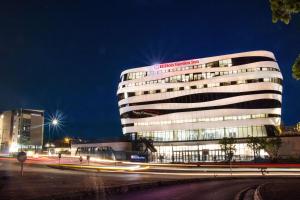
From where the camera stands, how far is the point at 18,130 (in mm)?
142500

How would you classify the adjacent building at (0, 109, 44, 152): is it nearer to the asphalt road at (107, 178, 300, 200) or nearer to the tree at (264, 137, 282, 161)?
the tree at (264, 137, 282, 161)

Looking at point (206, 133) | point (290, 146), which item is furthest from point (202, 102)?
point (290, 146)

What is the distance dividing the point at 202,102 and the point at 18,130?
291 ft

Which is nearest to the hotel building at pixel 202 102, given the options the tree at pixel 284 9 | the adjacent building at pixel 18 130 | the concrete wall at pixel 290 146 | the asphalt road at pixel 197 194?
the concrete wall at pixel 290 146

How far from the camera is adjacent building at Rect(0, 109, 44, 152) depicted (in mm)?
143225

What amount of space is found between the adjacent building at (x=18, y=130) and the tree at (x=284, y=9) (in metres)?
141

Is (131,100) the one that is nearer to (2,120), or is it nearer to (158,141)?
(158,141)

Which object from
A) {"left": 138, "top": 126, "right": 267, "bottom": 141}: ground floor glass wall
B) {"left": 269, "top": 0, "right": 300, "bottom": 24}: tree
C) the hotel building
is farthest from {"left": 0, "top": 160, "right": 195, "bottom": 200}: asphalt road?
{"left": 138, "top": 126, "right": 267, "bottom": 141}: ground floor glass wall

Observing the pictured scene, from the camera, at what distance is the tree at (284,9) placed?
10.2 meters

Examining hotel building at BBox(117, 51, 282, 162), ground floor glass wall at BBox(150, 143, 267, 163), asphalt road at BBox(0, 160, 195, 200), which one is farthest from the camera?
hotel building at BBox(117, 51, 282, 162)

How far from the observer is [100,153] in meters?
68.5

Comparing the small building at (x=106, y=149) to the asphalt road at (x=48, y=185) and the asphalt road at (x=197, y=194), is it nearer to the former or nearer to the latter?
the asphalt road at (x=48, y=185)

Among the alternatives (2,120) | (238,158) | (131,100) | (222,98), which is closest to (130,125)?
(131,100)

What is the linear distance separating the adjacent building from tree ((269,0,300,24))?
141 m
